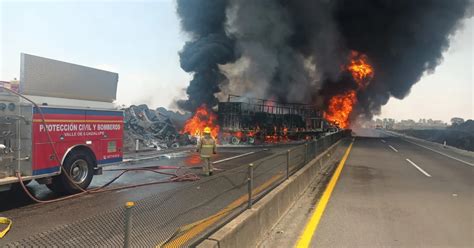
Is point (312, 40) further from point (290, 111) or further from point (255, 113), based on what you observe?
point (255, 113)

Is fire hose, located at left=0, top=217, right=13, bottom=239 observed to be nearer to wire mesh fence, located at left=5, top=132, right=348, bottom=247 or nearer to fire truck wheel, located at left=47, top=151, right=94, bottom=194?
fire truck wheel, located at left=47, top=151, right=94, bottom=194

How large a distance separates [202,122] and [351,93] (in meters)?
22.4

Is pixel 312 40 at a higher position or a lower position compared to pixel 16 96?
higher

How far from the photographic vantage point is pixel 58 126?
8023mm

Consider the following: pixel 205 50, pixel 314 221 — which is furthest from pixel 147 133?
pixel 314 221

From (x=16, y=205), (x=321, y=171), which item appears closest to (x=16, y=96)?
(x=16, y=205)

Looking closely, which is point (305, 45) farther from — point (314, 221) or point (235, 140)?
point (314, 221)

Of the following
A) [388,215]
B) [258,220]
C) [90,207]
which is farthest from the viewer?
[90,207]

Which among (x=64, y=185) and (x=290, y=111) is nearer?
(x=64, y=185)

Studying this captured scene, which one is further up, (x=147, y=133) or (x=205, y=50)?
(x=205, y=50)

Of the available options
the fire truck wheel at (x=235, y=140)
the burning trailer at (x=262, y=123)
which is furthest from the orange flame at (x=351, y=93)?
the fire truck wheel at (x=235, y=140)

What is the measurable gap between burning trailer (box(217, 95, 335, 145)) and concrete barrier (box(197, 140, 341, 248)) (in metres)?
18.3

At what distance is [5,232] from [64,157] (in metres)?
2.83

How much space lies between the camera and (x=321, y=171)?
12438mm
